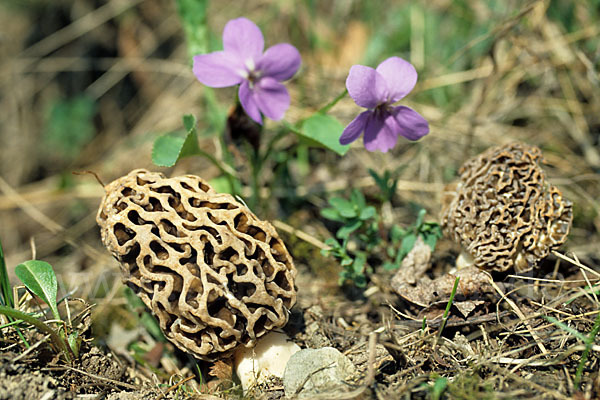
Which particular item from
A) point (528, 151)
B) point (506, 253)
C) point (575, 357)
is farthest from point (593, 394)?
point (528, 151)

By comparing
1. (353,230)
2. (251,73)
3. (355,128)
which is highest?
(251,73)

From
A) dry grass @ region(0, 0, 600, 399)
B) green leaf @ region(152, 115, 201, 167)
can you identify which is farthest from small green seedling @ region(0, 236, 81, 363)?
green leaf @ region(152, 115, 201, 167)

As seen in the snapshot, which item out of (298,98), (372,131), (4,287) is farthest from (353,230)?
(298,98)

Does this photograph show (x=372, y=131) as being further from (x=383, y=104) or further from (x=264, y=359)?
(x=264, y=359)

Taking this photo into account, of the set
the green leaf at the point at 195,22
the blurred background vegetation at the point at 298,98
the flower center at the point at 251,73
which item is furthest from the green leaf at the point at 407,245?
the green leaf at the point at 195,22

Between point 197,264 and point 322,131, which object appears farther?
point 322,131

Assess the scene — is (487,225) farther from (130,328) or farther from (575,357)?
(130,328)
